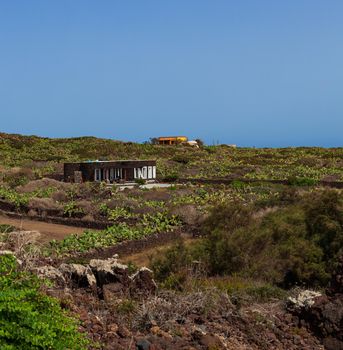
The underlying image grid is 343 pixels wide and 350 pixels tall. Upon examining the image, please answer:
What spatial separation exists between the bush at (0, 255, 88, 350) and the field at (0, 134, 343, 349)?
4.11 ft

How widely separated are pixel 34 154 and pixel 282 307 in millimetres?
66854

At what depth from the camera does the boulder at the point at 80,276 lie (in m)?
10.7

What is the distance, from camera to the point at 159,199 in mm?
34656

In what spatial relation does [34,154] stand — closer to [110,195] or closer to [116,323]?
[110,195]

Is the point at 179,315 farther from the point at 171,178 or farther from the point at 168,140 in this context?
the point at 168,140

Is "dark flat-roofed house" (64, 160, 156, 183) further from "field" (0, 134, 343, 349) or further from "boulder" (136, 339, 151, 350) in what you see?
"boulder" (136, 339, 151, 350)

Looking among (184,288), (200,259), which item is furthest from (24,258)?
(200,259)

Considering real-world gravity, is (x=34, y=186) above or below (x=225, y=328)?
above

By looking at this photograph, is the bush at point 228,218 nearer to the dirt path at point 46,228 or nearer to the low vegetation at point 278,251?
the low vegetation at point 278,251

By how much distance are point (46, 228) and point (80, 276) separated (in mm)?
16591

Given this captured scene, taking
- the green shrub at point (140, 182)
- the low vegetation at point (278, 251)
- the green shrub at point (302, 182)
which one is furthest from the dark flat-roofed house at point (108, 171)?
the low vegetation at point (278, 251)

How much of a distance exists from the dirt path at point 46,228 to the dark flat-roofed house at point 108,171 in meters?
17.3

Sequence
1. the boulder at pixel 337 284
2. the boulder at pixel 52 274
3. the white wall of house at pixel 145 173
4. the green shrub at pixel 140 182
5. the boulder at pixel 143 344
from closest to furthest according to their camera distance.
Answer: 1. the boulder at pixel 143 344
2. the boulder at pixel 52 274
3. the boulder at pixel 337 284
4. the green shrub at pixel 140 182
5. the white wall of house at pixel 145 173

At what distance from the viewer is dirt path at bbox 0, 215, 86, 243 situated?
24609 millimetres
